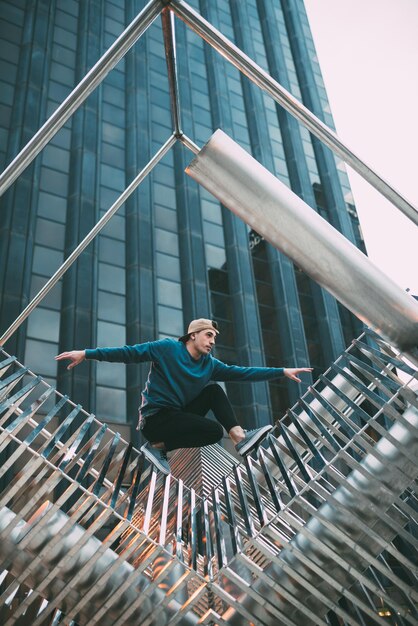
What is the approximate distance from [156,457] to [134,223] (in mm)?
22274

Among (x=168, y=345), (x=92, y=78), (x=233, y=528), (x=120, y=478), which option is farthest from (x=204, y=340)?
(x=92, y=78)

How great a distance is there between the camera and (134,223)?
25.8 m

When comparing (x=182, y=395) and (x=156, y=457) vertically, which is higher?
(x=182, y=395)

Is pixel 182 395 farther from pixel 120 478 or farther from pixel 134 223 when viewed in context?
pixel 134 223

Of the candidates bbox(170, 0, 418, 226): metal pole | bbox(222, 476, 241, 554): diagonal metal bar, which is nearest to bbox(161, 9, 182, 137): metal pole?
bbox(170, 0, 418, 226): metal pole

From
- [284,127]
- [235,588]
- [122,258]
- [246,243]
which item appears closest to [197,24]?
[235,588]

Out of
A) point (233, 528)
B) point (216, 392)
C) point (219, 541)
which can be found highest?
point (216, 392)

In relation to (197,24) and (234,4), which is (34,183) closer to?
(197,24)

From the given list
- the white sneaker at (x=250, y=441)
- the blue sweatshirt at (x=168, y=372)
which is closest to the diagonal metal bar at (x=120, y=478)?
the blue sweatshirt at (x=168, y=372)

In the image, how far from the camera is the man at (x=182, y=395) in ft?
15.1

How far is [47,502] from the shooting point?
12.5 feet

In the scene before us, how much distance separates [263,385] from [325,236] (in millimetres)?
22549

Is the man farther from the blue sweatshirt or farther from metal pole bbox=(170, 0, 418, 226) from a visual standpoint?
metal pole bbox=(170, 0, 418, 226)

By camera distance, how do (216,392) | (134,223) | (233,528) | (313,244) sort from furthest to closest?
(134,223)
(216,392)
(233,528)
(313,244)
